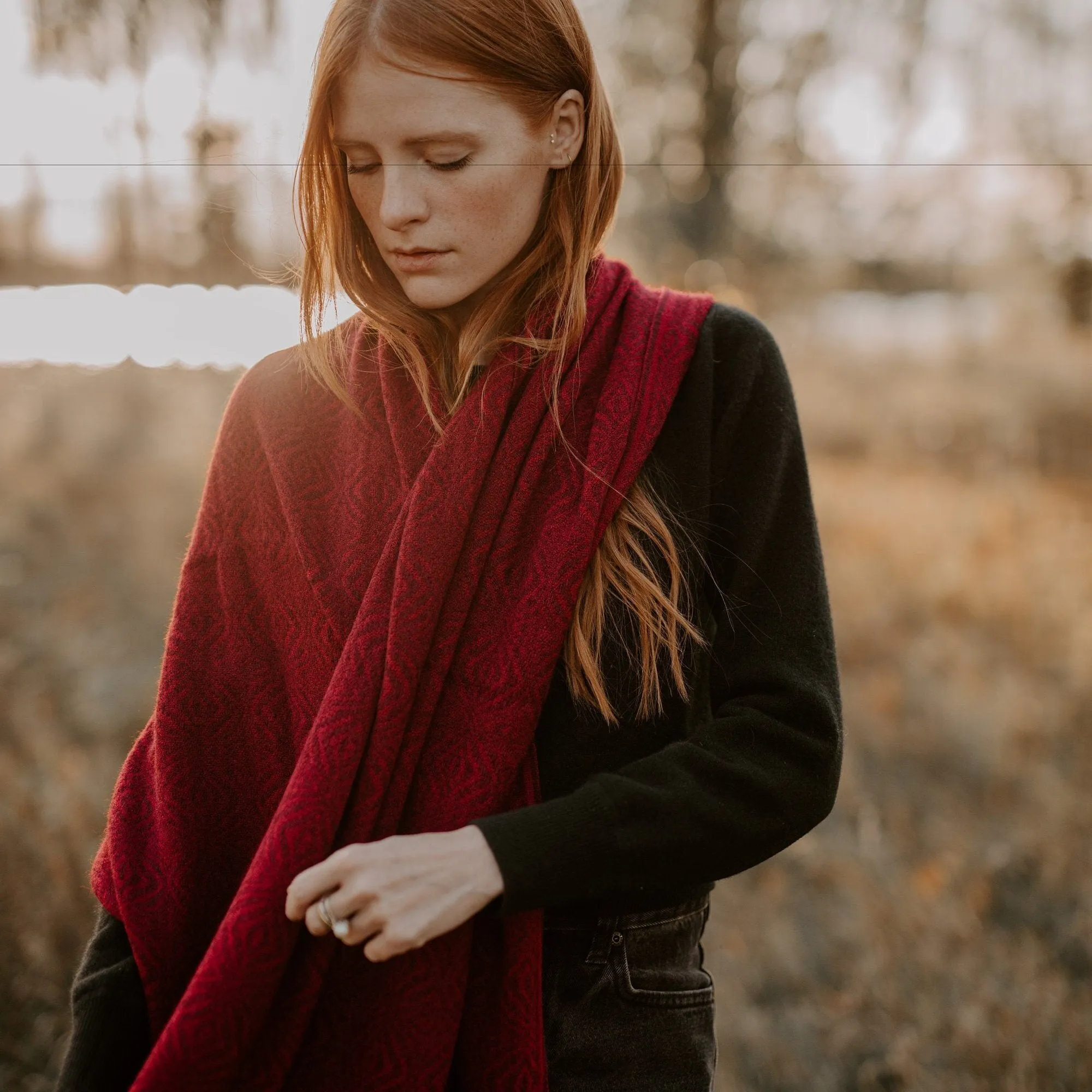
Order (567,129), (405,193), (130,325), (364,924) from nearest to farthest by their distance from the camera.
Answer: (364,924) < (405,193) < (567,129) < (130,325)

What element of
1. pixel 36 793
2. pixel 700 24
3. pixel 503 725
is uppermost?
pixel 700 24

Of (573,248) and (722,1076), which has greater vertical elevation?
(573,248)

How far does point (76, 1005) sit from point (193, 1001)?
24 cm

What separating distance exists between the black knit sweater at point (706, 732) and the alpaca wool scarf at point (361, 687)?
0.18 feet

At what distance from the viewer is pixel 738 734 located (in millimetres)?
1202

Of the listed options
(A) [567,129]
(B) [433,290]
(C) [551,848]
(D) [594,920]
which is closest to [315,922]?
(C) [551,848]

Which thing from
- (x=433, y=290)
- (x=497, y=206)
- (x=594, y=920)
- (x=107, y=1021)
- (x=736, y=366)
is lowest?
(x=107, y=1021)

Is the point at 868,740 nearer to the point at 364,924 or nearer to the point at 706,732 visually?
the point at 706,732

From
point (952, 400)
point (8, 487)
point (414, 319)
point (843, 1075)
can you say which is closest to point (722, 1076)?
point (843, 1075)

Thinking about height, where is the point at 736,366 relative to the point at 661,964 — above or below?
above

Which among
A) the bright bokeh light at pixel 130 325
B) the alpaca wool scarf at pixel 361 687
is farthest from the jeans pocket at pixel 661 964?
the bright bokeh light at pixel 130 325

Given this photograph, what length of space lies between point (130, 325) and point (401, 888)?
6072mm

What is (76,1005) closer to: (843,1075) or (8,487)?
(843,1075)

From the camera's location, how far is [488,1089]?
125cm
